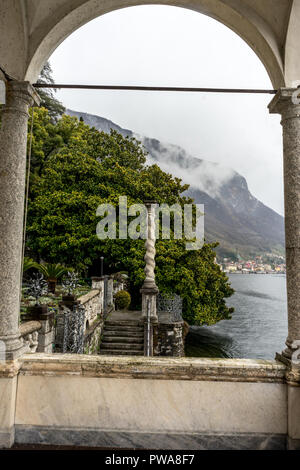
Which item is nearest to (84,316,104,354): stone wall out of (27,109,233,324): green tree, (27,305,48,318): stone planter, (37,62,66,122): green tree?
(27,109,233,324): green tree

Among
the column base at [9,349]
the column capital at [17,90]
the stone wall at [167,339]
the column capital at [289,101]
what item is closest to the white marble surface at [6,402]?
the column base at [9,349]

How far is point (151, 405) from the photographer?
110 inches

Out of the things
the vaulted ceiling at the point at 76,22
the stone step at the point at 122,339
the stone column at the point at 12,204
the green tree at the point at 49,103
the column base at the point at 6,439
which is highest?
the green tree at the point at 49,103

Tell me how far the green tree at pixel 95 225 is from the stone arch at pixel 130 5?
382 inches

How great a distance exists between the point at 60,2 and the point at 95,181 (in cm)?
1172

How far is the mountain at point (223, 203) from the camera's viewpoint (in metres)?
120

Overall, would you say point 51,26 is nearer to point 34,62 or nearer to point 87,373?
point 34,62

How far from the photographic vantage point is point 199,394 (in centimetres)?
281

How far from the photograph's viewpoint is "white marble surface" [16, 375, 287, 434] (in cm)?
275

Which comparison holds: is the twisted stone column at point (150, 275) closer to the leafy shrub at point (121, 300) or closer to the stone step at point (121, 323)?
the stone step at point (121, 323)

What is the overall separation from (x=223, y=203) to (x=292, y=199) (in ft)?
558

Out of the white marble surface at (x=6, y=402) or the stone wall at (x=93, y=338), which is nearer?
the white marble surface at (x=6, y=402)

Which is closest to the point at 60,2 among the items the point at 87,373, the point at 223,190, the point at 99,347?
the point at 87,373

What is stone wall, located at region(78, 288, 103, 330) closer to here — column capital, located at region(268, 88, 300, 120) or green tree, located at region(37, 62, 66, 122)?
column capital, located at region(268, 88, 300, 120)
